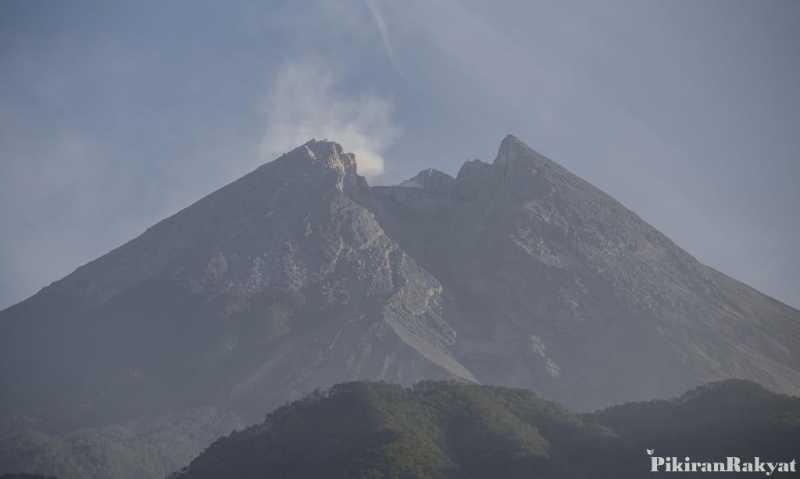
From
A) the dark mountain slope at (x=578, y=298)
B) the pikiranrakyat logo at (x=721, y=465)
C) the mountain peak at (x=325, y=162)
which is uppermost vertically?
the mountain peak at (x=325, y=162)

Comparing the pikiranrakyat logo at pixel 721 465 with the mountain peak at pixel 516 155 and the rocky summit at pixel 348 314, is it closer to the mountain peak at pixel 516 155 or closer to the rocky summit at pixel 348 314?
the rocky summit at pixel 348 314

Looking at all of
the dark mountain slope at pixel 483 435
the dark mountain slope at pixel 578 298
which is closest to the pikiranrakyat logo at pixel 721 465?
the dark mountain slope at pixel 483 435

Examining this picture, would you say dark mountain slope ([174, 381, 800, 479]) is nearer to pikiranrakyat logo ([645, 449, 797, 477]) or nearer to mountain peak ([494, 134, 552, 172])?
pikiranrakyat logo ([645, 449, 797, 477])

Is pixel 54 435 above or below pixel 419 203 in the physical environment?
below

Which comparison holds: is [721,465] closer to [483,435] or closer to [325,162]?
[483,435]

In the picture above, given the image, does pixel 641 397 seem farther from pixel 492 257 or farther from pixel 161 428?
pixel 161 428

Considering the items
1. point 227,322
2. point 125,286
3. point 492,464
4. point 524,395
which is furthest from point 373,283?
point 492,464
